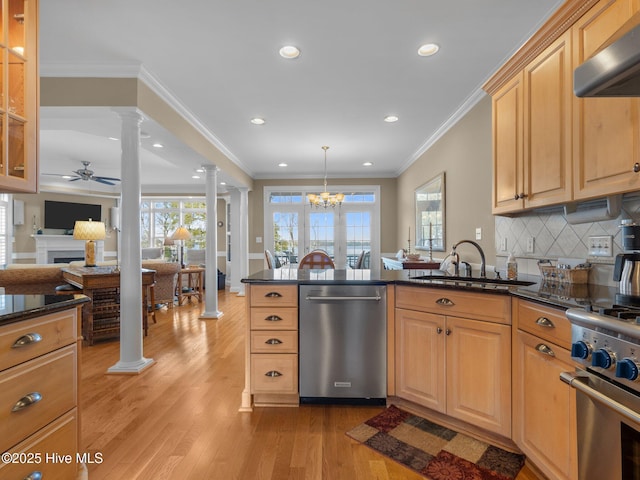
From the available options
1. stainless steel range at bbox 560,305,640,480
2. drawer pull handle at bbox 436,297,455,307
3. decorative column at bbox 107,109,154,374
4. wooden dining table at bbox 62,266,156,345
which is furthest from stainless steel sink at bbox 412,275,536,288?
wooden dining table at bbox 62,266,156,345

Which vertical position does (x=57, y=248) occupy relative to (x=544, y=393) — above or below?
above

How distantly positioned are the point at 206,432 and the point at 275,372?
543mm

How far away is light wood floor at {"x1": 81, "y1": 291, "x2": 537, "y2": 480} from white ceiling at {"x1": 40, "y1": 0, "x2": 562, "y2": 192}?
2431 mm

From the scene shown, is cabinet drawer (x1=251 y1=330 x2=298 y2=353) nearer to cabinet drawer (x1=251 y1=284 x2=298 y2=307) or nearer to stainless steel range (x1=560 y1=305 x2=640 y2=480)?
cabinet drawer (x1=251 y1=284 x2=298 y2=307)

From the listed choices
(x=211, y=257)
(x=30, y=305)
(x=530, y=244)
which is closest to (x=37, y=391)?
(x=30, y=305)

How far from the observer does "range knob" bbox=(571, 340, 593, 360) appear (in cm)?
113

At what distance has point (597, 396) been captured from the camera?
3.50 ft

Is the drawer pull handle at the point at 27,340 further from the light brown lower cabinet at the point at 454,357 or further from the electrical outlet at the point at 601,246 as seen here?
the electrical outlet at the point at 601,246

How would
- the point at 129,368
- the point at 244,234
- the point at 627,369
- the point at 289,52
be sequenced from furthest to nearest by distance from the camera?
the point at 244,234
the point at 129,368
the point at 289,52
the point at 627,369

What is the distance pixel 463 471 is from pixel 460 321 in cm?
75

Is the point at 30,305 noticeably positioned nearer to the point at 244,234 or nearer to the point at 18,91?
the point at 18,91

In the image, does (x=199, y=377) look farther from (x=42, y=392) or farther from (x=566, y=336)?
(x=566, y=336)

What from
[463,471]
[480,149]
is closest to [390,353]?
[463,471]

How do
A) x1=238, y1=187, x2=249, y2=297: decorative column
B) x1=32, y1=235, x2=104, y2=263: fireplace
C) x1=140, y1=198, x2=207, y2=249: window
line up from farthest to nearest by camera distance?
x1=140, y1=198, x2=207, y2=249: window
x1=32, y1=235, x2=104, y2=263: fireplace
x1=238, y1=187, x2=249, y2=297: decorative column
